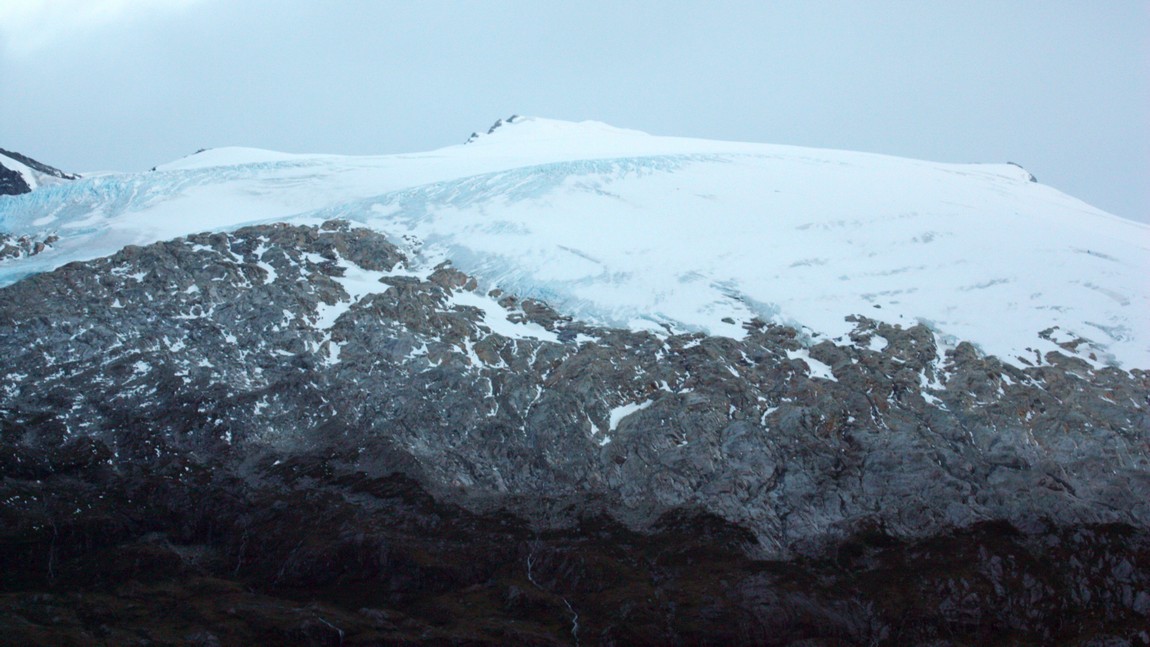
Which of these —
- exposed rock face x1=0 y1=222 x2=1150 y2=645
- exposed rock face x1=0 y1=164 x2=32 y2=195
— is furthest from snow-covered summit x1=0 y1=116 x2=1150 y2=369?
exposed rock face x1=0 y1=164 x2=32 y2=195

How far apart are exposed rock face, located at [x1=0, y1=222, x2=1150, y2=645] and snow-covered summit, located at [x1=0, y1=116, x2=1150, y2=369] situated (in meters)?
4.14

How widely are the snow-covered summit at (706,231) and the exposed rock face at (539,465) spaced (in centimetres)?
414

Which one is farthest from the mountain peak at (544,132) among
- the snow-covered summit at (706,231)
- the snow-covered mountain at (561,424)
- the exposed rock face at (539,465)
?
the exposed rock face at (539,465)

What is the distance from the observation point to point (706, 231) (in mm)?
74750

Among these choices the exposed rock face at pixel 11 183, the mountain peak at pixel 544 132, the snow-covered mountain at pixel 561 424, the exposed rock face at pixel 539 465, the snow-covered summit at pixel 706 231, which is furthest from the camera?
the mountain peak at pixel 544 132

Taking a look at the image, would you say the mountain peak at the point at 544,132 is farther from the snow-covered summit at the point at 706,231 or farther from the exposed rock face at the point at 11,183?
the exposed rock face at the point at 11,183

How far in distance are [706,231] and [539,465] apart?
30489 mm

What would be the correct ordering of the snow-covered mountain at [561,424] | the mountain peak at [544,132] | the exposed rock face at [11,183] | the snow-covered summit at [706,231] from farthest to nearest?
the mountain peak at [544,132] → the exposed rock face at [11,183] → the snow-covered summit at [706,231] → the snow-covered mountain at [561,424]

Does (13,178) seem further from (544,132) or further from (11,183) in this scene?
(544,132)

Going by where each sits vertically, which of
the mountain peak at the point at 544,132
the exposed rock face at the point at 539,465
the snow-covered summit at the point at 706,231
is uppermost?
the mountain peak at the point at 544,132

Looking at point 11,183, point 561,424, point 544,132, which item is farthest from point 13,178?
point 561,424

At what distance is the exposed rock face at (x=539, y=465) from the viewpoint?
45281mm

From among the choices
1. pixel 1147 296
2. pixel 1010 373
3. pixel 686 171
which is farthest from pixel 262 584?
pixel 1147 296

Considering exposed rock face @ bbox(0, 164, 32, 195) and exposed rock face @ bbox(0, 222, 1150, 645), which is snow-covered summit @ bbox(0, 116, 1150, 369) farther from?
exposed rock face @ bbox(0, 164, 32, 195)
